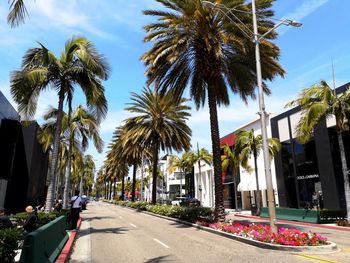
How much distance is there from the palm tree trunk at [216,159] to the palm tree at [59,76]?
6309mm

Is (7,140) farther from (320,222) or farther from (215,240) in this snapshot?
(320,222)

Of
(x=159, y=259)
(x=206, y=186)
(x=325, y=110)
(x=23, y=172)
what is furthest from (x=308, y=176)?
(x=206, y=186)

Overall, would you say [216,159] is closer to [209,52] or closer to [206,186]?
[209,52]

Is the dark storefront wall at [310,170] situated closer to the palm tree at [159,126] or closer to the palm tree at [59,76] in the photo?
the palm tree at [159,126]

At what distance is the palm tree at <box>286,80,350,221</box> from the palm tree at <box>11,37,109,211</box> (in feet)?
43.0

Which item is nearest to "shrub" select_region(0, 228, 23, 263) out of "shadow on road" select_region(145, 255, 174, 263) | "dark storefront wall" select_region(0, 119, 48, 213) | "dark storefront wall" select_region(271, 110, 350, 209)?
"shadow on road" select_region(145, 255, 174, 263)

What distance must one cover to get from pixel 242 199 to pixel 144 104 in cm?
2310

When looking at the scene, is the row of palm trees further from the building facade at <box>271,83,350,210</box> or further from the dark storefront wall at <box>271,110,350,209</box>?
the dark storefront wall at <box>271,110,350,209</box>

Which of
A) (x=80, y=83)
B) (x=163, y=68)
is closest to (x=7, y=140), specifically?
(x=80, y=83)

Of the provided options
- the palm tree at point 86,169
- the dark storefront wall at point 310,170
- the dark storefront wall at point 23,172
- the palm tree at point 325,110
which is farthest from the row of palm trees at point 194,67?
the palm tree at point 86,169

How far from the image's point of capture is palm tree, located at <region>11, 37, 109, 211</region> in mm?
16406

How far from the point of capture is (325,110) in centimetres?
2206

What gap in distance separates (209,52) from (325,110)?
28.8 ft

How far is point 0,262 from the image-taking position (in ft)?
22.1
